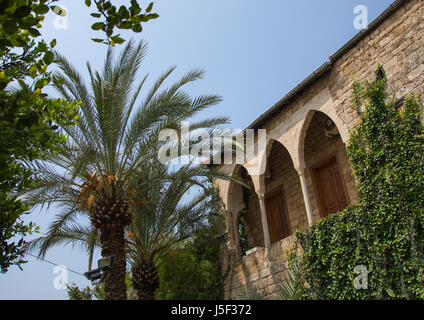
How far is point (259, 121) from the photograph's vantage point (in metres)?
10.9

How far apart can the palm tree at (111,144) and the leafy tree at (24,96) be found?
510 cm

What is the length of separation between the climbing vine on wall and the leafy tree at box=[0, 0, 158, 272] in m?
5.84

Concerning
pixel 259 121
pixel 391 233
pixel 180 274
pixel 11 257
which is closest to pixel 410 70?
pixel 391 233

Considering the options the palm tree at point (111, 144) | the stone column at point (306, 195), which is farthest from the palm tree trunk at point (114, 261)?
the stone column at point (306, 195)

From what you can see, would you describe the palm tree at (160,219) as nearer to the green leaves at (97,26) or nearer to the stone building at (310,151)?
the stone building at (310,151)

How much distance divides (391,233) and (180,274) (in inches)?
258

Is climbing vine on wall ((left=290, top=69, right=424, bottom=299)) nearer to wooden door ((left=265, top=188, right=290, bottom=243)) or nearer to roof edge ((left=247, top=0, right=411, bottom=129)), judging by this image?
roof edge ((left=247, top=0, right=411, bottom=129))

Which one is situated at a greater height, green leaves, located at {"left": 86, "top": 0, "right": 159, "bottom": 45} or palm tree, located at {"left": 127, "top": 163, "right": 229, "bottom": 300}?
palm tree, located at {"left": 127, "top": 163, "right": 229, "bottom": 300}

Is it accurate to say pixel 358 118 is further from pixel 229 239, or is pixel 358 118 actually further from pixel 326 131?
pixel 229 239

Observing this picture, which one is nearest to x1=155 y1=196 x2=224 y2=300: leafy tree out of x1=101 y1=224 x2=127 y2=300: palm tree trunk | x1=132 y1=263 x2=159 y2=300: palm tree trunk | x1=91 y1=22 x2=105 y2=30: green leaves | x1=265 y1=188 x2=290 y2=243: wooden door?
x1=132 y1=263 x2=159 y2=300: palm tree trunk

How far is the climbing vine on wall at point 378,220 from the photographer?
672 cm

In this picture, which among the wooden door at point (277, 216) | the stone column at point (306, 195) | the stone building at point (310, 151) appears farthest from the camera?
the wooden door at point (277, 216)

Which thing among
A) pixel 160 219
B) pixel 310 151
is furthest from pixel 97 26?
pixel 310 151

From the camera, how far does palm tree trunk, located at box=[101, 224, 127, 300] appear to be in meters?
7.96
